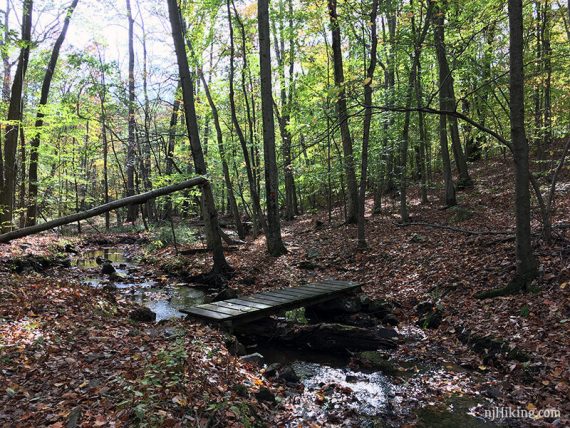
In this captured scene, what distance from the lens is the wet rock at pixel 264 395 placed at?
Answer: 5070 mm

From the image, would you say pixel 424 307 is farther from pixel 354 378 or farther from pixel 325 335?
pixel 354 378

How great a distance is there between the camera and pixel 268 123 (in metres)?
13.5

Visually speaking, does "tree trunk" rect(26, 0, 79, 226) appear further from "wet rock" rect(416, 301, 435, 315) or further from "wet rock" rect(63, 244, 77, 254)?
"wet rock" rect(416, 301, 435, 315)

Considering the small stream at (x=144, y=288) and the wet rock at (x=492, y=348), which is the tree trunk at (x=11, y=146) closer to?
the small stream at (x=144, y=288)

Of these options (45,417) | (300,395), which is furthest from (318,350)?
(45,417)

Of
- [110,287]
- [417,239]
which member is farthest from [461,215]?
[110,287]

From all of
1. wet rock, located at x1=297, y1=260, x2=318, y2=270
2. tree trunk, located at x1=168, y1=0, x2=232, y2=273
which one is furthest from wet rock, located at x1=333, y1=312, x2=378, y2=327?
tree trunk, located at x1=168, y1=0, x2=232, y2=273

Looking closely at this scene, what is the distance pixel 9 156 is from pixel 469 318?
17131 millimetres

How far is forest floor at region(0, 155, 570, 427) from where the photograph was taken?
13.7 ft

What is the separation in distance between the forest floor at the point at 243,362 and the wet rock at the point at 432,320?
94 mm

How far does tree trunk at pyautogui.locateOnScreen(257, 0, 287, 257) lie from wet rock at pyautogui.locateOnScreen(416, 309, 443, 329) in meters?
6.59

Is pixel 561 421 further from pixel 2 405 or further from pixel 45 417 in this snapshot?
pixel 2 405

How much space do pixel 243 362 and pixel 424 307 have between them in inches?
166

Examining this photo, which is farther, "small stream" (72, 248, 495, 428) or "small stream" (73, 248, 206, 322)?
"small stream" (73, 248, 206, 322)
